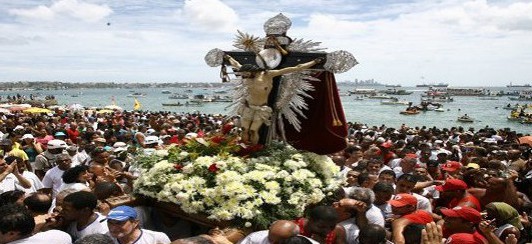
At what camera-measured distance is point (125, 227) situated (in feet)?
12.4

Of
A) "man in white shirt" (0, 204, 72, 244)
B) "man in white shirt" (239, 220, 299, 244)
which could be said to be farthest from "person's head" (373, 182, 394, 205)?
"man in white shirt" (0, 204, 72, 244)

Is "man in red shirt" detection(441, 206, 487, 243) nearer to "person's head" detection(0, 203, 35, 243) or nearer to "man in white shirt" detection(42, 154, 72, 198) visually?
"person's head" detection(0, 203, 35, 243)

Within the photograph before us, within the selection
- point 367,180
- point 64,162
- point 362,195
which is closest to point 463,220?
point 362,195

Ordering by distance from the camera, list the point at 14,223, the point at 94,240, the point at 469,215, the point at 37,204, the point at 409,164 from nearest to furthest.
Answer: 1. the point at 94,240
2. the point at 14,223
3. the point at 469,215
4. the point at 37,204
5. the point at 409,164

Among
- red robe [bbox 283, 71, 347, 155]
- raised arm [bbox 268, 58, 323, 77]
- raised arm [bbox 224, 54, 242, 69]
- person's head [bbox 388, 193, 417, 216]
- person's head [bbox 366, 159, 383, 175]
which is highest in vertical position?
raised arm [bbox 224, 54, 242, 69]

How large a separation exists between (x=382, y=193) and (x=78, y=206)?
344cm

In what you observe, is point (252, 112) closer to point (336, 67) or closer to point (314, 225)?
point (336, 67)

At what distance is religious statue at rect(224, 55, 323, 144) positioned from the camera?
544 centimetres

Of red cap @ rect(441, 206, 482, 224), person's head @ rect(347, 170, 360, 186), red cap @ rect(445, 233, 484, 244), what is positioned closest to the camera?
red cap @ rect(445, 233, 484, 244)

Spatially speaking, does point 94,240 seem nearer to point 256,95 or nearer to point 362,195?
point 362,195

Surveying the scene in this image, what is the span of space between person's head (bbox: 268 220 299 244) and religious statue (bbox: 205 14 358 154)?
6.69 ft

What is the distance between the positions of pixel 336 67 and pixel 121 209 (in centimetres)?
310

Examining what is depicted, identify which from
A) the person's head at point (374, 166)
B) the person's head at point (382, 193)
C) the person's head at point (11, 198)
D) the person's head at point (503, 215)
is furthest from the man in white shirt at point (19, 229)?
the person's head at point (374, 166)

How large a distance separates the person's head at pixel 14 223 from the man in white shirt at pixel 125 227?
0.64 meters
